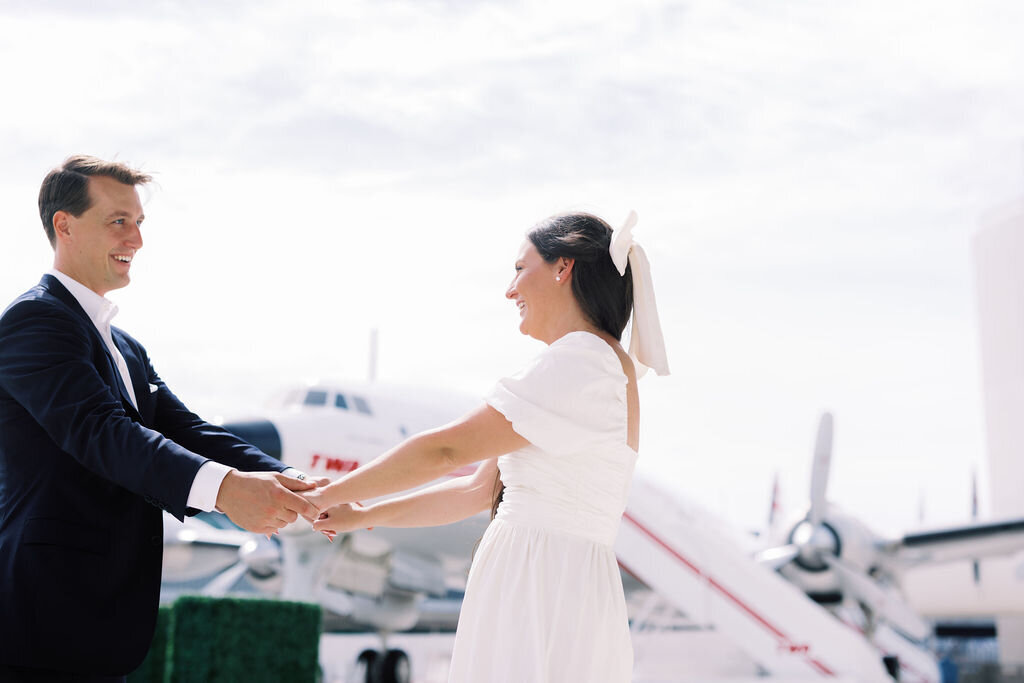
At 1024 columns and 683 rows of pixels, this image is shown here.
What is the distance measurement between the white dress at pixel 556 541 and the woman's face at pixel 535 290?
18cm

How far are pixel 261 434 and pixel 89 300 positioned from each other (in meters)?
8.37

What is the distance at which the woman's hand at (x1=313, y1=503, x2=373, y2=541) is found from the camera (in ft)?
10.2

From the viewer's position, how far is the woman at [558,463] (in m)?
2.24

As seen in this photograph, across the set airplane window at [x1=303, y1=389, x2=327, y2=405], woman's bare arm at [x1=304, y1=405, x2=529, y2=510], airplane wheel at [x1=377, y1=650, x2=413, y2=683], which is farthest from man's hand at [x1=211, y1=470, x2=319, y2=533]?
airplane wheel at [x1=377, y1=650, x2=413, y2=683]

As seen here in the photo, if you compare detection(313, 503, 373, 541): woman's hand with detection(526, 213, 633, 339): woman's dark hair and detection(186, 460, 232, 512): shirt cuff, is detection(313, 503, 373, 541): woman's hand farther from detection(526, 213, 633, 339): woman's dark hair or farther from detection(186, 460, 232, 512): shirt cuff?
detection(526, 213, 633, 339): woman's dark hair

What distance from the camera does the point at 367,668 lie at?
13625 millimetres

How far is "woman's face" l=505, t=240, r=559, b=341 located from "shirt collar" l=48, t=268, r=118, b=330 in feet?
3.66

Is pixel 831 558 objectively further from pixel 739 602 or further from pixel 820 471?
pixel 739 602

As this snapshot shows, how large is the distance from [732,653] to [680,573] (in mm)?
2515

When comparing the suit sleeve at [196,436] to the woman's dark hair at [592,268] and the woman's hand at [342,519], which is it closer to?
the woman's hand at [342,519]

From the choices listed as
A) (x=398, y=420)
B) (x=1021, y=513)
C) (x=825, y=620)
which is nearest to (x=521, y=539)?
(x=398, y=420)

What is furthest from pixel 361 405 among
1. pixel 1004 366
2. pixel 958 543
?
pixel 1004 366

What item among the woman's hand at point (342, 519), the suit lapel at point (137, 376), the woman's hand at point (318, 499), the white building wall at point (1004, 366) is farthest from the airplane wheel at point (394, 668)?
the white building wall at point (1004, 366)

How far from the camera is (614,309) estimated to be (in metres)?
2.52
